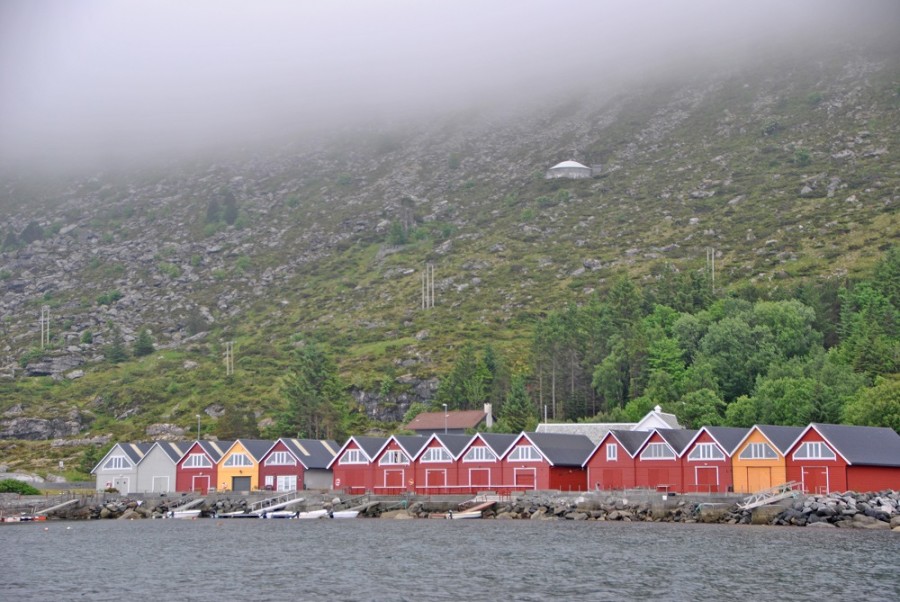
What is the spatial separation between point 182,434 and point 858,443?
78781 millimetres

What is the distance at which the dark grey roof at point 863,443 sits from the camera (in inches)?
3012

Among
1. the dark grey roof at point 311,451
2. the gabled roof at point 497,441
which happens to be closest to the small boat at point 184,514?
the dark grey roof at point 311,451

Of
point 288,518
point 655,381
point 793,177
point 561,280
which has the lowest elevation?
point 288,518

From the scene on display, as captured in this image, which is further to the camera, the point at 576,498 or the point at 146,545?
the point at 576,498

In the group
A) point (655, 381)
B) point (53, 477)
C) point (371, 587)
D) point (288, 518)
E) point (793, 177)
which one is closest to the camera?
point (371, 587)

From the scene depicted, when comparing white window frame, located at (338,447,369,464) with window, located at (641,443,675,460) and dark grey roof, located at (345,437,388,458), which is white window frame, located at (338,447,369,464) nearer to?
dark grey roof, located at (345,437,388,458)

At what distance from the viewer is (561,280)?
177750 mm

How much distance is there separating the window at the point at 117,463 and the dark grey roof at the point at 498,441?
35664mm

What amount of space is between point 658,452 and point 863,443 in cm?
1433

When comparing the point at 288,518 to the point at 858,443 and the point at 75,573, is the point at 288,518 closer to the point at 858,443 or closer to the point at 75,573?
the point at 75,573

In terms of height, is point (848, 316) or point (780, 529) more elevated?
point (848, 316)

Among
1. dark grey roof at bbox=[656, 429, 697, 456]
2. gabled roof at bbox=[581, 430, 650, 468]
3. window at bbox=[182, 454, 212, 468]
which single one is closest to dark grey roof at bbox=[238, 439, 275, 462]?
window at bbox=[182, 454, 212, 468]

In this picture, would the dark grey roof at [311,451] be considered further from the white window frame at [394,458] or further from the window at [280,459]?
the white window frame at [394,458]

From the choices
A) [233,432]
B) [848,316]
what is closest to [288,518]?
[233,432]
